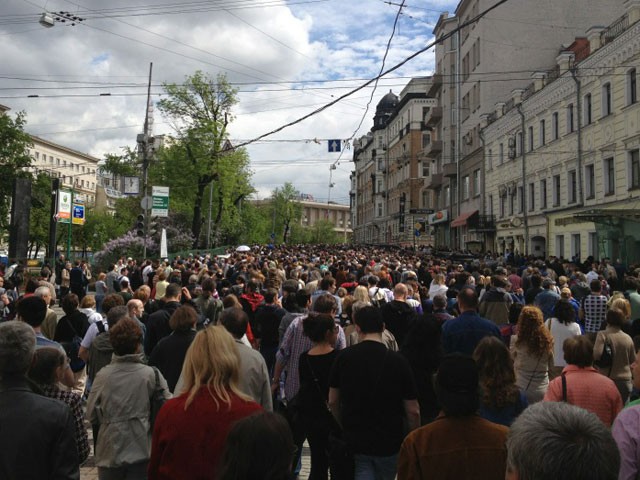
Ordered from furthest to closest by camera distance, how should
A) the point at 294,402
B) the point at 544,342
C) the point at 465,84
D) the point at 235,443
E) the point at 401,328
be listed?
the point at 465,84
the point at 401,328
the point at 544,342
the point at 294,402
the point at 235,443

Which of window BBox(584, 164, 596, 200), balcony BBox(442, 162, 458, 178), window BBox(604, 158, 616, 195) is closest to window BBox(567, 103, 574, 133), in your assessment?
window BBox(584, 164, 596, 200)

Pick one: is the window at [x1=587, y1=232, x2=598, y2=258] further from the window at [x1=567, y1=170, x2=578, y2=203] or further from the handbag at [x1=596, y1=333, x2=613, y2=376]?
the handbag at [x1=596, y1=333, x2=613, y2=376]

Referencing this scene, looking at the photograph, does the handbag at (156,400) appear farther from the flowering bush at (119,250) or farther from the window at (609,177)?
the flowering bush at (119,250)

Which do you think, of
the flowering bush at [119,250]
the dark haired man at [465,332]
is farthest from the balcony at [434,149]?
the dark haired man at [465,332]

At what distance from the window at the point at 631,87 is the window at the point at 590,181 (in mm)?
4534

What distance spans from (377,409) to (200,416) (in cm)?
144

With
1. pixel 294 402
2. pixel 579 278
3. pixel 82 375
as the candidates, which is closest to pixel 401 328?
pixel 294 402

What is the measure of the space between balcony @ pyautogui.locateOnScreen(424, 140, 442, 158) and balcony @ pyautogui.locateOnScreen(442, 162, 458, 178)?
163 inches

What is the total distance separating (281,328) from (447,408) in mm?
4284

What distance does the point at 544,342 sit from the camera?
17.9ft

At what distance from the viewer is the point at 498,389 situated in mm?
3840

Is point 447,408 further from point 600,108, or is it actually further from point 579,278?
point 600,108

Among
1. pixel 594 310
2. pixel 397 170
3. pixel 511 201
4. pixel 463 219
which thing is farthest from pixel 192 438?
pixel 397 170

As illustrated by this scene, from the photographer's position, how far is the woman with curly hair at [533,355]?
17.8 ft
